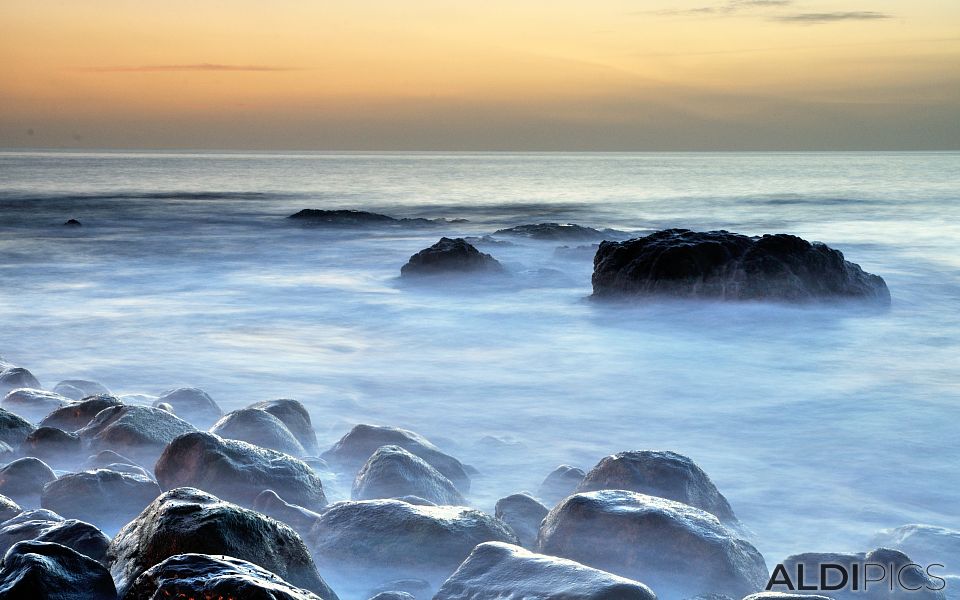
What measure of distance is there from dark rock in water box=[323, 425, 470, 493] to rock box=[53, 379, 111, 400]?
280 cm

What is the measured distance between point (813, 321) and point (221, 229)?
2030 centimetres

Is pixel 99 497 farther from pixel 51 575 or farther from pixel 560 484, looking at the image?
pixel 560 484

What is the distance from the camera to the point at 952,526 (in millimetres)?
5203

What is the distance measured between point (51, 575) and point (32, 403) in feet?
14.9

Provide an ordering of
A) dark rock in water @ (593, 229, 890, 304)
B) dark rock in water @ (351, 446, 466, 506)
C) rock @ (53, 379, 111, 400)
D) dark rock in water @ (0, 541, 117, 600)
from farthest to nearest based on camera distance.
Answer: dark rock in water @ (593, 229, 890, 304) < rock @ (53, 379, 111, 400) < dark rock in water @ (351, 446, 466, 506) < dark rock in water @ (0, 541, 117, 600)

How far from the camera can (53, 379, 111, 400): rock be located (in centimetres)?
759

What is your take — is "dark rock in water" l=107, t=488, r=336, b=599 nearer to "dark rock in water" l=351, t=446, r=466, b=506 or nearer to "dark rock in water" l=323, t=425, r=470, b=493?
"dark rock in water" l=351, t=446, r=466, b=506

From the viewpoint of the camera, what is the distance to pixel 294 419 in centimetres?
623

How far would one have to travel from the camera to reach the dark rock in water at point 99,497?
4539mm

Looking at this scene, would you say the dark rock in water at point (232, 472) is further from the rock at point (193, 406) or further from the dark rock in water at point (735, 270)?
the dark rock in water at point (735, 270)

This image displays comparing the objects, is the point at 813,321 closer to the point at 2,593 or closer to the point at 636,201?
the point at 2,593

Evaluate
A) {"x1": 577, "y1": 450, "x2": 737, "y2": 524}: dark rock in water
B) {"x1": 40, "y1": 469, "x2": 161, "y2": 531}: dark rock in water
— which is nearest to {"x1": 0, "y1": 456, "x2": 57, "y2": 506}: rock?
{"x1": 40, "y1": 469, "x2": 161, "y2": 531}: dark rock in water

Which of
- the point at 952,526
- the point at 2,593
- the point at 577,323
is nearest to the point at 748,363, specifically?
the point at 577,323

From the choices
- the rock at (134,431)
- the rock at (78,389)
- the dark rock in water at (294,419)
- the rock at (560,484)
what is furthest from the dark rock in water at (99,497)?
the rock at (78,389)
